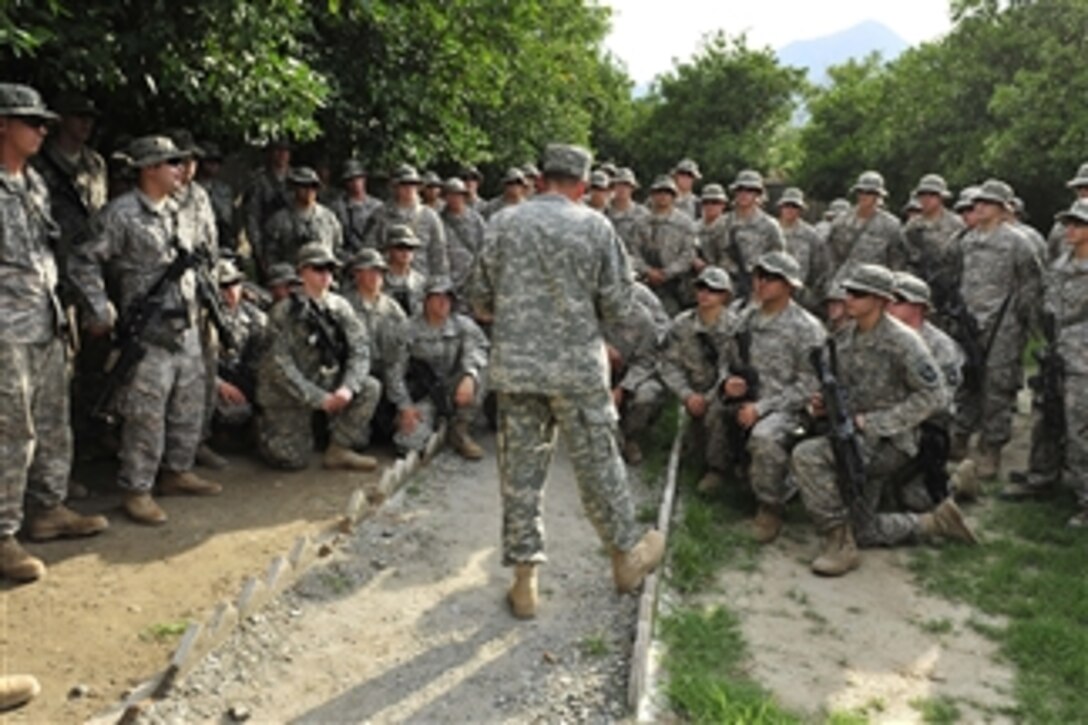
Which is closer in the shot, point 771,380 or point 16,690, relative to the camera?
point 16,690

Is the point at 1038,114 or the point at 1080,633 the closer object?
the point at 1080,633

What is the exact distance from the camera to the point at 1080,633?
4562 millimetres

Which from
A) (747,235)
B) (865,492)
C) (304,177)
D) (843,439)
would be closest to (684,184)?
(747,235)

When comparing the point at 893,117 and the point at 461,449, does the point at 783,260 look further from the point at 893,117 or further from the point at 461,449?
the point at 893,117

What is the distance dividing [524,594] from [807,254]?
629 cm

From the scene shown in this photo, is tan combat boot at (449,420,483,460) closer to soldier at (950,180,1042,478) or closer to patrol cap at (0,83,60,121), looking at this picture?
patrol cap at (0,83,60,121)

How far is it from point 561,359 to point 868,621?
206cm

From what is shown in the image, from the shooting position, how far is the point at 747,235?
9242mm

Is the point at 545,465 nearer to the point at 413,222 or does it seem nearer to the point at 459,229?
the point at 413,222

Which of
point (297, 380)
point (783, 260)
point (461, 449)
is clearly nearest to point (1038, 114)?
point (783, 260)

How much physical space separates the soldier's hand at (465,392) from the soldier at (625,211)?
3.14 metres

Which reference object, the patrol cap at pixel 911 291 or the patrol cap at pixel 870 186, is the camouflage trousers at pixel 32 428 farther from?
the patrol cap at pixel 870 186

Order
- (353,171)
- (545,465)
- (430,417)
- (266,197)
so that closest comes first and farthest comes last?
(545,465), (430,417), (266,197), (353,171)

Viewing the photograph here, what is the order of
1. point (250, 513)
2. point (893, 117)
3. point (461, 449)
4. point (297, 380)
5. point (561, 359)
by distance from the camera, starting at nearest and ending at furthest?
1. point (561, 359)
2. point (250, 513)
3. point (297, 380)
4. point (461, 449)
5. point (893, 117)
